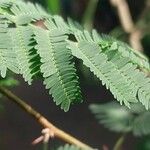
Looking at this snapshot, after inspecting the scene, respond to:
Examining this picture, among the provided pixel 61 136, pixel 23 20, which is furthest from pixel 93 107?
pixel 23 20

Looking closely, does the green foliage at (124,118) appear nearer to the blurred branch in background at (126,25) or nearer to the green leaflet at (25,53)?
the green leaflet at (25,53)

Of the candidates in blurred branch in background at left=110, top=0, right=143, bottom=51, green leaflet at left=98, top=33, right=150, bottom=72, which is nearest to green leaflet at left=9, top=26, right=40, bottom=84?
green leaflet at left=98, top=33, right=150, bottom=72

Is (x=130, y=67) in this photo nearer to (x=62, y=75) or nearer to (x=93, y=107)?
(x=62, y=75)

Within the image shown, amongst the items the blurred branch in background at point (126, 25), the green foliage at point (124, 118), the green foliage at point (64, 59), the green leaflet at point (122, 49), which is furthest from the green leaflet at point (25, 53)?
the blurred branch in background at point (126, 25)

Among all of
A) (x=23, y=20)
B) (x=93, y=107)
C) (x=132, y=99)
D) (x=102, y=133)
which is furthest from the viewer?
(x=102, y=133)

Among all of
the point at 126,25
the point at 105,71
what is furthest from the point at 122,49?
the point at 126,25
